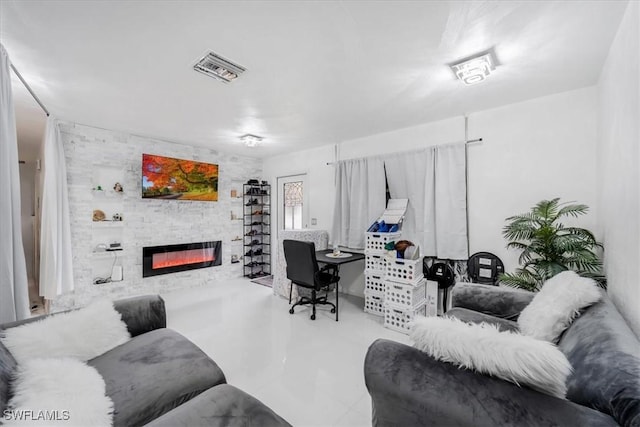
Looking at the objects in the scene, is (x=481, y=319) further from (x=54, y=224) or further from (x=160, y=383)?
(x=54, y=224)

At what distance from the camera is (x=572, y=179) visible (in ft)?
8.25

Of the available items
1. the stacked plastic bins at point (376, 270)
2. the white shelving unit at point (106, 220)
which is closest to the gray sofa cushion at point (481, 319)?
the stacked plastic bins at point (376, 270)

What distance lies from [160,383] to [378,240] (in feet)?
8.71

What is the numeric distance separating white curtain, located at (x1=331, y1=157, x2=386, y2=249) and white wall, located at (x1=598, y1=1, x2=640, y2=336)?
2.21 metres

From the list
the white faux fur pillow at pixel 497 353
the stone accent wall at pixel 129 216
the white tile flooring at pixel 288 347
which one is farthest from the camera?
the stone accent wall at pixel 129 216

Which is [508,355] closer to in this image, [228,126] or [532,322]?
[532,322]

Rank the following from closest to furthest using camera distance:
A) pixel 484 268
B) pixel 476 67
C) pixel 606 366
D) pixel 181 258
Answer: pixel 606 366
pixel 476 67
pixel 484 268
pixel 181 258

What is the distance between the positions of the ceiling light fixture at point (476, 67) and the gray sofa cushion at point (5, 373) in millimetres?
3065

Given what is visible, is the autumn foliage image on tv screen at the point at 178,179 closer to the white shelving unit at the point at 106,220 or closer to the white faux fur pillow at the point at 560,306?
the white shelving unit at the point at 106,220

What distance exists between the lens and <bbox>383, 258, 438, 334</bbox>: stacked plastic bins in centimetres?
289

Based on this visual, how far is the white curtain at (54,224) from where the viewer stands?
118 inches

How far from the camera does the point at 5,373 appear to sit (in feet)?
3.51

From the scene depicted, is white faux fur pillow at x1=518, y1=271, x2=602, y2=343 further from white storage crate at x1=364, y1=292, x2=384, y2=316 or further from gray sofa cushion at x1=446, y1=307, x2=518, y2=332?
white storage crate at x1=364, y1=292, x2=384, y2=316

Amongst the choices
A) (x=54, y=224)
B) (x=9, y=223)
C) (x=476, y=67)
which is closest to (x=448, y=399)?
(x=476, y=67)
